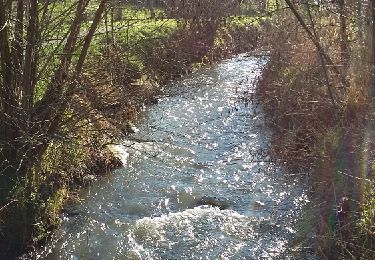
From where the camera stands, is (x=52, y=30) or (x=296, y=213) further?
(x=296, y=213)

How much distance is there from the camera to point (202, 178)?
9484 mm

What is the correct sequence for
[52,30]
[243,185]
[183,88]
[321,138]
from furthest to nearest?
[183,88] → [243,185] → [321,138] → [52,30]

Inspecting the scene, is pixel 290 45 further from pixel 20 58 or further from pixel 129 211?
pixel 20 58

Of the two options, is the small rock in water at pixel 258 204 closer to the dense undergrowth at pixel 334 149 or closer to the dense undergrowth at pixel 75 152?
the dense undergrowth at pixel 334 149

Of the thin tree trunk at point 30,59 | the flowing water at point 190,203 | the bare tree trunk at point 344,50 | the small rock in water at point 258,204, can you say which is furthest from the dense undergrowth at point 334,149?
the thin tree trunk at point 30,59

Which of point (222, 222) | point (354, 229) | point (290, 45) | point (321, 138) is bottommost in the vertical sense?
point (222, 222)

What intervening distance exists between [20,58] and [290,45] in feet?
24.4

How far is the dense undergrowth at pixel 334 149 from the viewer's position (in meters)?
5.94

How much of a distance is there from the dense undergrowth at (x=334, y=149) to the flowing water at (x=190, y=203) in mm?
538

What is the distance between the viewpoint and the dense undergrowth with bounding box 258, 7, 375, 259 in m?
5.94

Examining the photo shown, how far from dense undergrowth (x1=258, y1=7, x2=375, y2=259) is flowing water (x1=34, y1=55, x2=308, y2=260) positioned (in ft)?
1.76

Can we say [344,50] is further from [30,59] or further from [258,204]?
[30,59]

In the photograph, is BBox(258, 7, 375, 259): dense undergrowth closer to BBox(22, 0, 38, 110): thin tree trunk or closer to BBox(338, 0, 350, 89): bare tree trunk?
BBox(338, 0, 350, 89): bare tree trunk

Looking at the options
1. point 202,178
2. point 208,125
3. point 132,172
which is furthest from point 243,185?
point 208,125
